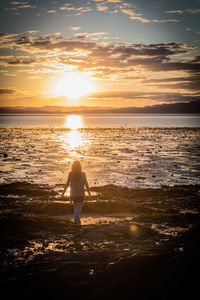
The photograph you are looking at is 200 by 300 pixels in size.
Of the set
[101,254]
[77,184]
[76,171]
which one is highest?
[76,171]

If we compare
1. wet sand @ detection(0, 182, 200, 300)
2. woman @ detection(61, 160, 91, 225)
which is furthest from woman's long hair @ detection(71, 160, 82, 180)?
wet sand @ detection(0, 182, 200, 300)

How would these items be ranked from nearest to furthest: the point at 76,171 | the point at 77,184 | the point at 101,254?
1. the point at 101,254
2. the point at 76,171
3. the point at 77,184

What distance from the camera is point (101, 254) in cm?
727

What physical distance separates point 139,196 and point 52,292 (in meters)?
11.3

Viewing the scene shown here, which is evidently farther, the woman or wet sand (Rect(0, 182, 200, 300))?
the woman

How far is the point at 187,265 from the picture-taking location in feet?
19.3

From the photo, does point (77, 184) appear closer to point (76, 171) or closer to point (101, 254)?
point (76, 171)

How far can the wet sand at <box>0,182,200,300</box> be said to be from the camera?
558 centimetres

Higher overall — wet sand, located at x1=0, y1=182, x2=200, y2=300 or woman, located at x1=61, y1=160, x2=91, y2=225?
woman, located at x1=61, y1=160, x2=91, y2=225

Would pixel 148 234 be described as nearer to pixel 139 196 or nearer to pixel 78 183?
pixel 78 183

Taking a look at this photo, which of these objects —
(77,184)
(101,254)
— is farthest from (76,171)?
(101,254)

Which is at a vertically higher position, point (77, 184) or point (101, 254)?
point (77, 184)

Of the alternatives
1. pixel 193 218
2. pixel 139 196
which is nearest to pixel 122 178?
pixel 139 196

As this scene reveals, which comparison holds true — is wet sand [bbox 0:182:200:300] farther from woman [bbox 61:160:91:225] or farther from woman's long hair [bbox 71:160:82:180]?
woman's long hair [bbox 71:160:82:180]
